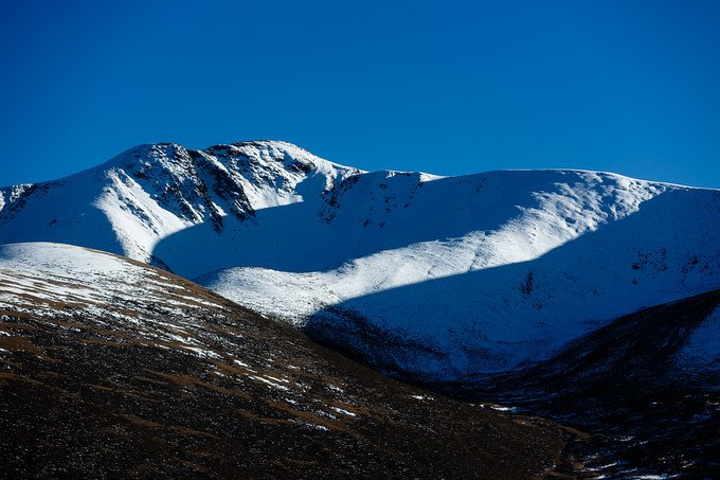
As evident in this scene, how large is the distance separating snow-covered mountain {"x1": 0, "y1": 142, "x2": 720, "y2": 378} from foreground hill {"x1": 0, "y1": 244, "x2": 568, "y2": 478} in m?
20.5

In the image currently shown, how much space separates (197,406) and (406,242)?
99.4 metres

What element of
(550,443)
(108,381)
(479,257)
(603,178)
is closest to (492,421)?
(550,443)

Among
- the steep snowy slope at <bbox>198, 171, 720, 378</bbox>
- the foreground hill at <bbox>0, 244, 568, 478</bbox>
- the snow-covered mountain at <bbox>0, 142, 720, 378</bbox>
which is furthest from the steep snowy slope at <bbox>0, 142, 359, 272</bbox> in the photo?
the foreground hill at <bbox>0, 244, 568, 478</bbox>

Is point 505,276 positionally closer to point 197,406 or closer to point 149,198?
point 197,406

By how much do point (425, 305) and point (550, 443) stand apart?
157ft

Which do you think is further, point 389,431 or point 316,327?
point 316,327

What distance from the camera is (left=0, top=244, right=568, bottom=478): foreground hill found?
23.0 meters

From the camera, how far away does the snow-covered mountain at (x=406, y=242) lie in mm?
81562

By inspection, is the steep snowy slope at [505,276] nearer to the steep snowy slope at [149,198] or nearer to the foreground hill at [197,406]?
the foreground hill at [197,406]

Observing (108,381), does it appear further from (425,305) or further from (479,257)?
(479,257)

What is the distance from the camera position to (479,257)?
359ft

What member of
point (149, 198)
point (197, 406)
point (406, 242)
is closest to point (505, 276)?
point (406, 242)

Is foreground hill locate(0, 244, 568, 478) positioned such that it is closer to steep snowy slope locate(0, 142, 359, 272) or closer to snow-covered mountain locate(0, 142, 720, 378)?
snow-covered mountain locate(0, 142, 720, 378)

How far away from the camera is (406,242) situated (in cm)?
12744
